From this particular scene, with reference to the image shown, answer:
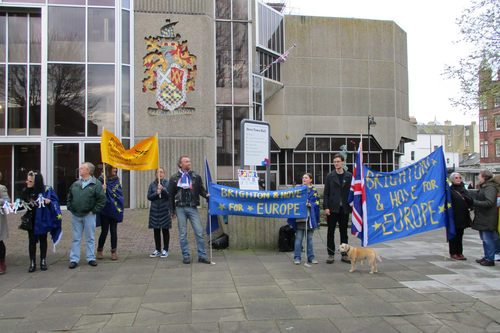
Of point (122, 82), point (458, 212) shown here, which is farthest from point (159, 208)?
point (122, 82)

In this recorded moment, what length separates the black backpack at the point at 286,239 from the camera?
27.5ft

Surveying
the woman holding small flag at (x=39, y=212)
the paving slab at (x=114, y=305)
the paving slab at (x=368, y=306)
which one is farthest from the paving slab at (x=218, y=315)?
the woman holding small flag at (x=39, y=212)

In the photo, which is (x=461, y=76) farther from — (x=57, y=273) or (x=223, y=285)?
(x=57, y=273)

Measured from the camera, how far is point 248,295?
546 centimetres

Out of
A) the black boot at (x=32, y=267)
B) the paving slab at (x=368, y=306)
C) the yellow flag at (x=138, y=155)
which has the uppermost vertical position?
the yellow flag at (x=138, y=155)

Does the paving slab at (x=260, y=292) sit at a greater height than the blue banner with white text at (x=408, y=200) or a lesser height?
lesser

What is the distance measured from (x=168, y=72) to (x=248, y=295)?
1310cm

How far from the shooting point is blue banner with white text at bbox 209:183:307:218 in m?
7.63

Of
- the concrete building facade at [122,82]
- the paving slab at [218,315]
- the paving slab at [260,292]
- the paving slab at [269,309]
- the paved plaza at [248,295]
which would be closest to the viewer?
the paved plaza at [248,295]

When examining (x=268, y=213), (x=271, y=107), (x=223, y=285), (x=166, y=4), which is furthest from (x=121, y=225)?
(x=271, y=107)

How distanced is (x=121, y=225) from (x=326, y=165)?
21.4 m

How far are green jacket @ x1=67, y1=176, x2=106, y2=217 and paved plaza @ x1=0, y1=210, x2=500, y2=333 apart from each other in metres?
1.05

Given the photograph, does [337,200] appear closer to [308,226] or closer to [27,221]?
[308,226]

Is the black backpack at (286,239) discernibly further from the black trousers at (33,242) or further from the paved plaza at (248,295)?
the black trousers at (33,242)
